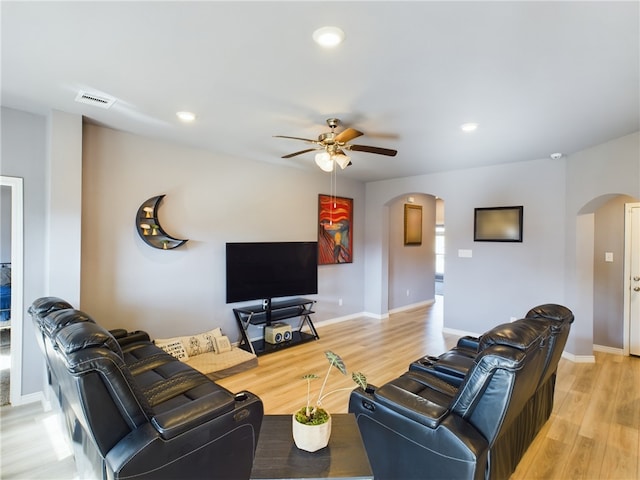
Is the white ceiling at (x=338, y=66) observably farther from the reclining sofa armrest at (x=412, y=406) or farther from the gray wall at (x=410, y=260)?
the gray wall at (x=410, y=260)

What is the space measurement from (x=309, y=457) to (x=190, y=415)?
72 centimetres

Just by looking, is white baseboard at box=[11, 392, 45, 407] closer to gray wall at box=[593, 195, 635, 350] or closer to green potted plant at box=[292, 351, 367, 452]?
green potted plant at box=[292, 351, 367, 452]

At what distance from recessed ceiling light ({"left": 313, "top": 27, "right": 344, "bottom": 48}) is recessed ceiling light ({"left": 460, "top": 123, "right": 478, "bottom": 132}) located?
6.05ft

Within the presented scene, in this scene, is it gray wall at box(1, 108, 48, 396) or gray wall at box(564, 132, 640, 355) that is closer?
gray wall at box(1, 108, 48, 396)

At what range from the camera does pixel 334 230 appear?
19.0 ft

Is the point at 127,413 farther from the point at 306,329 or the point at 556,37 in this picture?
the point at 306,329

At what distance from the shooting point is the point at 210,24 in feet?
5.48

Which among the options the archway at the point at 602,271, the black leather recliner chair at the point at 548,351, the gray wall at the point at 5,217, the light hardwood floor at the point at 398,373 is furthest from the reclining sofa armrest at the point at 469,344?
the gray wall at the point at 5,217

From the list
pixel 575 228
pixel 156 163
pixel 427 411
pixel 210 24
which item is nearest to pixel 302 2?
pixel 210 24

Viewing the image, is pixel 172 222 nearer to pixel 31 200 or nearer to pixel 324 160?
pixel 31 200

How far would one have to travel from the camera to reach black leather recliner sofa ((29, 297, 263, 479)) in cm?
148

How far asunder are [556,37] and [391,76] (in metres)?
0.91

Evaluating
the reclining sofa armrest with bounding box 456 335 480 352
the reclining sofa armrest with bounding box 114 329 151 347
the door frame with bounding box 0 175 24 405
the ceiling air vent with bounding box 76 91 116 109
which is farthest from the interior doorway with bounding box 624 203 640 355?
the door frame with bounding box 0 175 24 405

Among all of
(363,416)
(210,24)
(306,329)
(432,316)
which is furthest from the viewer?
(432,316)
